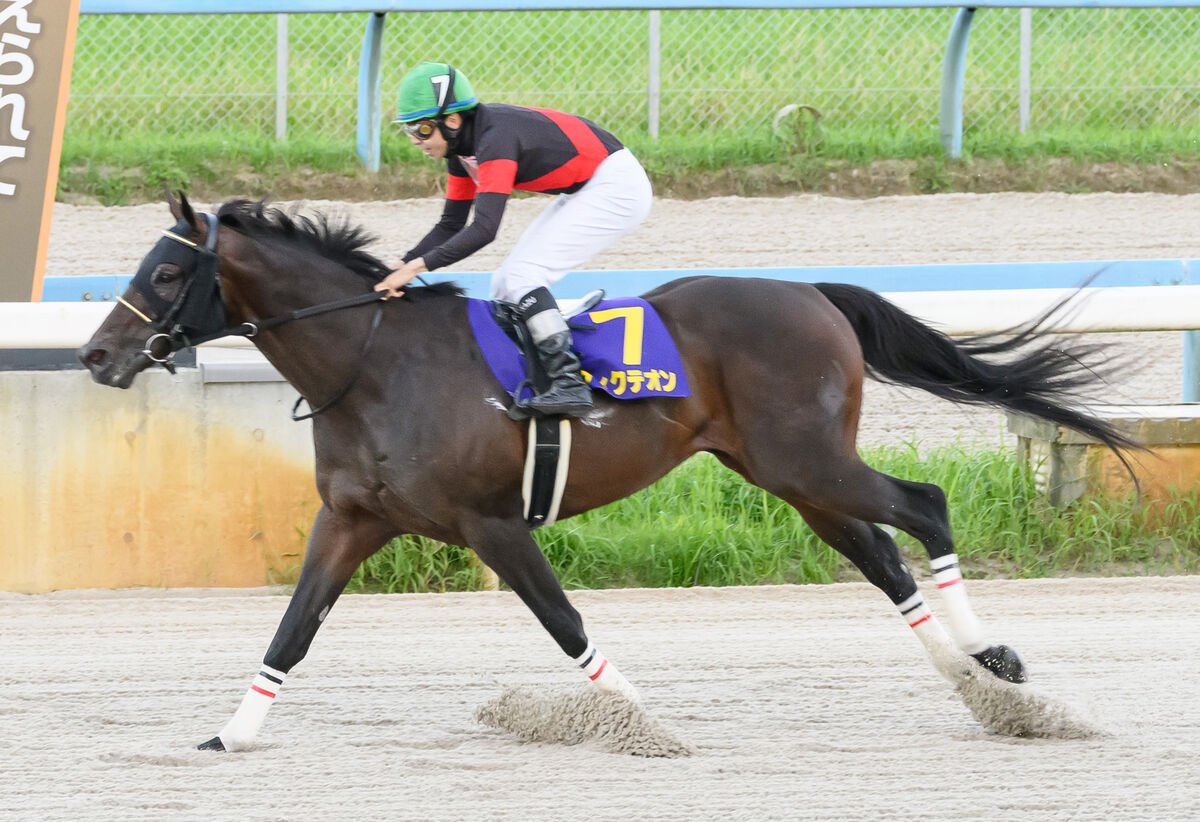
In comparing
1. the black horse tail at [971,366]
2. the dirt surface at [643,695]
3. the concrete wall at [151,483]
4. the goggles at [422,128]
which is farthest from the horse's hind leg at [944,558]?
the concrete wall at [151,483]

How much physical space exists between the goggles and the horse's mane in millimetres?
295

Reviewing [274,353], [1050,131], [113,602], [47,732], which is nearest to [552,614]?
[274,353]

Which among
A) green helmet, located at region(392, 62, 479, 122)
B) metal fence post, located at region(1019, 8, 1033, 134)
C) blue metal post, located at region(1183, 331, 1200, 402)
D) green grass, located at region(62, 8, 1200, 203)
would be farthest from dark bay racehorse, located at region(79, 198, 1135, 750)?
metal fence post, located at region(1019, 8, 1033, 134)

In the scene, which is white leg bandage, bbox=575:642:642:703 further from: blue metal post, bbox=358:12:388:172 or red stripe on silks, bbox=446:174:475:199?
blue metal post, bbox=358:12:388:172

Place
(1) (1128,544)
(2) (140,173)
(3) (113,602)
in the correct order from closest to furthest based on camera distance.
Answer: (3) (113,602) < (1) (1128,544) < (2) (140,173)

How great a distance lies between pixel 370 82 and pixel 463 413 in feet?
17.8

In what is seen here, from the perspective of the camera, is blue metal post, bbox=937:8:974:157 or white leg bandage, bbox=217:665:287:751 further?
blue metal post, bbox=937:8:974:157

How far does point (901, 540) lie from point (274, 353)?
2908 millimetres

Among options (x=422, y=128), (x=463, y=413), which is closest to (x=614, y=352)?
(x=463, y=413)

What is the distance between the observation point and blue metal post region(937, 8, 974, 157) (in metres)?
9.39

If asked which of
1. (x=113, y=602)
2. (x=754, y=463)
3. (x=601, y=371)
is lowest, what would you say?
(x=113, y=602)

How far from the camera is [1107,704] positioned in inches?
157

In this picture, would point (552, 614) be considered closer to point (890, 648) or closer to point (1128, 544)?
point (890, 648)

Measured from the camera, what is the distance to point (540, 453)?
12.3 ft
